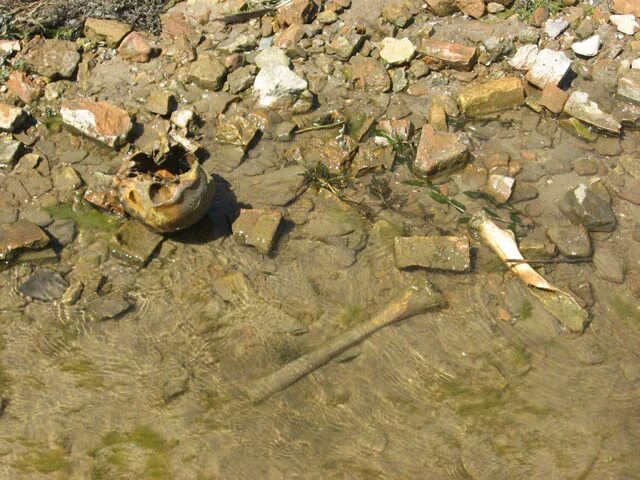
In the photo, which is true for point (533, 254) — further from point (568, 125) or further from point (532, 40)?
point (532, 40)

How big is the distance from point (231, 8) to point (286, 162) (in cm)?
168

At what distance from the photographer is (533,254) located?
4.07 metres

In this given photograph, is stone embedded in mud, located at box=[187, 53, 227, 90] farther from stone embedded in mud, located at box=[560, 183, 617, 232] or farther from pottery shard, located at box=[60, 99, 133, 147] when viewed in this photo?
stone embedded in mud, located at box=[560, 183, 617, 232]

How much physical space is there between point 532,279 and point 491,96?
1.61 metres

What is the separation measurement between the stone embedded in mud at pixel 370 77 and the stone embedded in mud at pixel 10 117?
244 centimetres

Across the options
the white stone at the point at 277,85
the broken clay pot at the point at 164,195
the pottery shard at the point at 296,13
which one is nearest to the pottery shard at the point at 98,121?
the broken clay pot at the point at 164,195

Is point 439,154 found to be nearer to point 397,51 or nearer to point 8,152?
point 397,51

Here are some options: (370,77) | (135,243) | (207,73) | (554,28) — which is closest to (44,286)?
(135,243)

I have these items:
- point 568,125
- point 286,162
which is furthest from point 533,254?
point 286,162

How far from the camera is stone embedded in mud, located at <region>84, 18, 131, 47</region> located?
513 cm

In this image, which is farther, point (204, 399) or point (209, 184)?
point (209, 184)

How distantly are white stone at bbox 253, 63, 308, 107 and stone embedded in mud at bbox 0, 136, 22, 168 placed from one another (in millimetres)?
1738

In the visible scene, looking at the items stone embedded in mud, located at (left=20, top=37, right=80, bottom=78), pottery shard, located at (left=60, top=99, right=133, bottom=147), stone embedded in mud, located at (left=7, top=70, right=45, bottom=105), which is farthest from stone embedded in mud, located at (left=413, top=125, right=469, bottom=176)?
stone embedded in mud, located at (left=7, top=70, right=45, bottom=105)

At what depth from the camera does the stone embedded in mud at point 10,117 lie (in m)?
4.55
